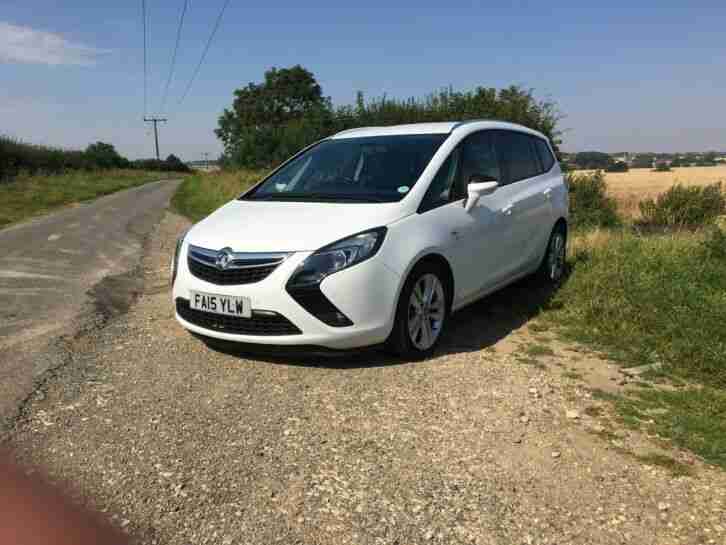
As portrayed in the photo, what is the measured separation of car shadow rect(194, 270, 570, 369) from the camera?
4.31m

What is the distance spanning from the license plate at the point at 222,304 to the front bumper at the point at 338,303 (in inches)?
1.6

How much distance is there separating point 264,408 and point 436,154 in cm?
245

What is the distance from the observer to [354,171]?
209 inches

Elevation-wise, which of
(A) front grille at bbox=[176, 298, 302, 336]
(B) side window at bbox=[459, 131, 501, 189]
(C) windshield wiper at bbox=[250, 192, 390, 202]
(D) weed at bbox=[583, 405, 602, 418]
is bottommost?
(D) weed at bbox=[583, 405, 602, 418]

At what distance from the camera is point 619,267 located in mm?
6457

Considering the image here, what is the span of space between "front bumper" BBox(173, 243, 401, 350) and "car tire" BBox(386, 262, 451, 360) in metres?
0.12

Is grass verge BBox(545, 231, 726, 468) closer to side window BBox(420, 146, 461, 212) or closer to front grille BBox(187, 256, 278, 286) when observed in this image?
side window BBox(420, 146, 461, 212)

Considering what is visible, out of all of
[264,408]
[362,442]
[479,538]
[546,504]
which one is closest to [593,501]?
[546,504]

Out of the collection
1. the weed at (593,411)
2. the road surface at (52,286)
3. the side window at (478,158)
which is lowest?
the weed at (593,411)

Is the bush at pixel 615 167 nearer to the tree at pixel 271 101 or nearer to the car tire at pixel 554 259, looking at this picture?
the car tire at pixel 554 259

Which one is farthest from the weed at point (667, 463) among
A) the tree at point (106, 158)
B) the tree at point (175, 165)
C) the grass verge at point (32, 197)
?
the tree at point (175, 165)

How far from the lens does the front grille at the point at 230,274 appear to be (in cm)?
415

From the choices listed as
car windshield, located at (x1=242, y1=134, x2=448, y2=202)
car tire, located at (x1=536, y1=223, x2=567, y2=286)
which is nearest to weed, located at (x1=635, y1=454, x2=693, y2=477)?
car windshield, located at (x1=242, y1=134, x2=448, y2=202)

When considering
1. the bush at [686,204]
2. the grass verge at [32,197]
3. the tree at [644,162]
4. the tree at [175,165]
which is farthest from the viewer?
the tree at [175,165]
